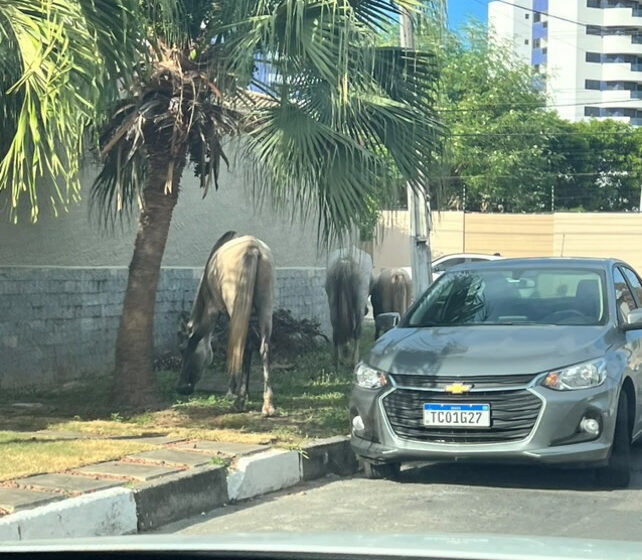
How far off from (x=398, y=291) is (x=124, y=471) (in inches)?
394

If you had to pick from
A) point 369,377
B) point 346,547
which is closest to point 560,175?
point 369,377

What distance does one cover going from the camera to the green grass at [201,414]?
890 cm

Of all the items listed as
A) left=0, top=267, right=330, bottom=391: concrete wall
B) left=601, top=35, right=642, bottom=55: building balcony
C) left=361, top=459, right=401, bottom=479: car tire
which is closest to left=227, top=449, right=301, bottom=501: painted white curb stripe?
left=361, top=459, right=401, bottom=479: car tire

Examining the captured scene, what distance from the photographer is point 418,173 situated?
960 cm

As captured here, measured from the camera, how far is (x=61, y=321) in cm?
1252

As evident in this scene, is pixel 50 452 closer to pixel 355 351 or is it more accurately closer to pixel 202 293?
pixel 202 293

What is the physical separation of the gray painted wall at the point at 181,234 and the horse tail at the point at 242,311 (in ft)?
2.31

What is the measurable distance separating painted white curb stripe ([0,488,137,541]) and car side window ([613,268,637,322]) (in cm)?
422

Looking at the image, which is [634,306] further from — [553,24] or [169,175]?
[553,24]

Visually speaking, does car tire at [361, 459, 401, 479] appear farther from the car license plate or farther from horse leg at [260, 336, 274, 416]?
horse leg at [260, 336, 274, 416]

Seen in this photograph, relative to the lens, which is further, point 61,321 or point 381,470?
point 61,321

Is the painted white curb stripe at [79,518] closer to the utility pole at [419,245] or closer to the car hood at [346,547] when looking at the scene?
the car hood at [346,547]

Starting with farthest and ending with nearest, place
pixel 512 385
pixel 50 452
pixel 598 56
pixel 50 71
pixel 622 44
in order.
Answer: pixel 598 56 → pixel 622 44 → pixel 50 452 → pixel 512 385 → pixel 50 71

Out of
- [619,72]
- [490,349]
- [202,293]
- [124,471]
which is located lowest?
[124,471]
